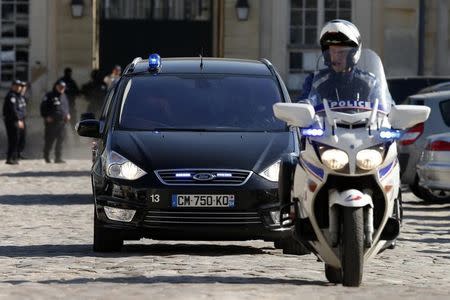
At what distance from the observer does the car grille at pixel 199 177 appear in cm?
1351

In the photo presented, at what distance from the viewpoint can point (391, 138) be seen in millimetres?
10711

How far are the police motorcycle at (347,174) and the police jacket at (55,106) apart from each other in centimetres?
2474

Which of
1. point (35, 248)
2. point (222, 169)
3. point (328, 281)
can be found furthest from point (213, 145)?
point (328, 281)

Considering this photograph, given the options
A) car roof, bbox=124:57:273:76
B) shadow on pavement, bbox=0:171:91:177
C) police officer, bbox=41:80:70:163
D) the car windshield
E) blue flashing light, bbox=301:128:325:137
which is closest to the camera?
blue flashing light, bbox=301:128:325:137

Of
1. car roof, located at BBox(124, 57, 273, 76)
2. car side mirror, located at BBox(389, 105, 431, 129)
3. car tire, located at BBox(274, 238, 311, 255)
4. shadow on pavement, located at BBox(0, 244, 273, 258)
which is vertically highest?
car roof, located at BBox(124, 57, 273, 76)

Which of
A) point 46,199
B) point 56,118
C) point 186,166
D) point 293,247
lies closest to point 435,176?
point 46,199

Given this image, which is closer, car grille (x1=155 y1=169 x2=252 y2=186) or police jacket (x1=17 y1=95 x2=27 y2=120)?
car grille (x1=155 y1=169 x2=252 y2=186)

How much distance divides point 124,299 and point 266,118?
5.03 metres

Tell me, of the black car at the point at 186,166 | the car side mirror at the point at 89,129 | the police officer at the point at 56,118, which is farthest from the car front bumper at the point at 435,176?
the police officer at the point at 56,118

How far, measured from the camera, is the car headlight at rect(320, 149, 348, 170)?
10.5 meters

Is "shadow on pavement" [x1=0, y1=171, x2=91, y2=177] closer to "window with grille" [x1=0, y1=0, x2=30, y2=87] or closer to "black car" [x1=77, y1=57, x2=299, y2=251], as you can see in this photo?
"window with grille" [x1=0, y1=0, x2=30, y2=87]

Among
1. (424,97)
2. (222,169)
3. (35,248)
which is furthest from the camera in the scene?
(424,97)

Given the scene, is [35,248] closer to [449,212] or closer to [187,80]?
[187,80]

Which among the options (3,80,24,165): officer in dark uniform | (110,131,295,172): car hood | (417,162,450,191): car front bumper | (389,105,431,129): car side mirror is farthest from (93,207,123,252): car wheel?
(3,80,24,165): officer in dark uniform
